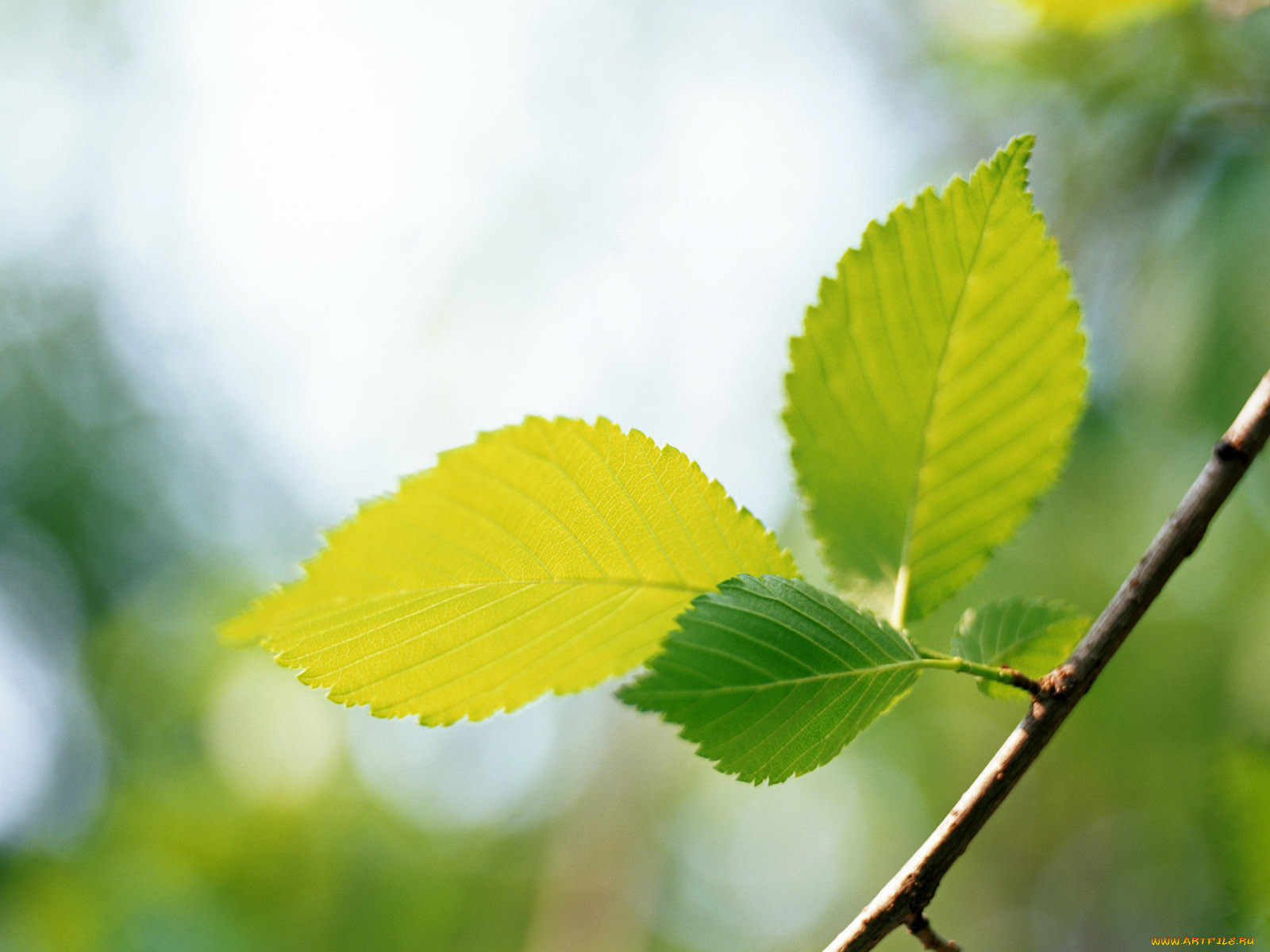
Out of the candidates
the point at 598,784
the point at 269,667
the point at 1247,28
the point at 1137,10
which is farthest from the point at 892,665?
the point at 269,667

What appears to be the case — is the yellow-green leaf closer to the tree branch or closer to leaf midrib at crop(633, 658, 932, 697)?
the tree branch

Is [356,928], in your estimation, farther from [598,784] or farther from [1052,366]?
[1052,366]

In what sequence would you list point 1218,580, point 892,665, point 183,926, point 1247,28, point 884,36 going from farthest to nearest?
point 884,36, point 183,926, point 1218,580, point 1247,28, point 892,665

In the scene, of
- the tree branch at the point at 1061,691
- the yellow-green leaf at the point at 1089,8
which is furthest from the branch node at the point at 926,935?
the yellow-green leaf at the point at 1089,8

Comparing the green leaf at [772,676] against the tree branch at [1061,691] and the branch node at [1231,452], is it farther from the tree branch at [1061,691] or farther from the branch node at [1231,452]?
the branch node at [1231,452]

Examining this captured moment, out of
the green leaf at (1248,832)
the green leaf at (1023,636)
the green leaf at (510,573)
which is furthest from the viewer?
the green leaf at (1248,832)

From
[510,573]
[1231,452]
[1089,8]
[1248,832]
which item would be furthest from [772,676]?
[1089,8]
